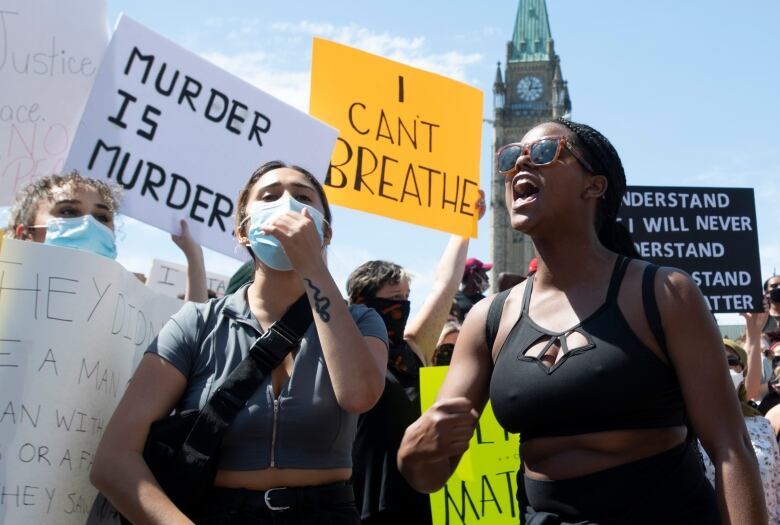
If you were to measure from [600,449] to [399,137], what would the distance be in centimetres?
333

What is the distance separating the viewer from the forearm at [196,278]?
11.0ft

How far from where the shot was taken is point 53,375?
2.41m

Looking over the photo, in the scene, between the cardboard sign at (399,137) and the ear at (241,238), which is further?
the cardboard sign at (399,137)

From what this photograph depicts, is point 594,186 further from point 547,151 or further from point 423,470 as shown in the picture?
point 423,470

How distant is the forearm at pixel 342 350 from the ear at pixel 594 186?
2.02 ft

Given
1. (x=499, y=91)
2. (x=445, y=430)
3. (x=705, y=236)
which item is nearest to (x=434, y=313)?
(x=445, y=430)

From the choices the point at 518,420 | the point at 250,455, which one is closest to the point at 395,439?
the point at 250,455

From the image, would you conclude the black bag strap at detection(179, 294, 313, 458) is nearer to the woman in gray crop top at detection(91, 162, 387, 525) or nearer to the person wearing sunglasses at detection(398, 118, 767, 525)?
the woman in gray crop top at detection(91, 162, 387, 525)

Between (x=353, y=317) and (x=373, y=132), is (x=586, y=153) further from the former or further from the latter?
(x=373, y=132)

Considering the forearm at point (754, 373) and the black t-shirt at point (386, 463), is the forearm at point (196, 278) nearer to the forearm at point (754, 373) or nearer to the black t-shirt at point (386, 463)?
the black t-shirt at point (386, 463)

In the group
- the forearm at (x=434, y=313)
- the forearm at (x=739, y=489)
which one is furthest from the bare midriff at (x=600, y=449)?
the forearm at (x=434, y=313)

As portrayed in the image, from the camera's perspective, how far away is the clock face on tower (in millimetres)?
99188

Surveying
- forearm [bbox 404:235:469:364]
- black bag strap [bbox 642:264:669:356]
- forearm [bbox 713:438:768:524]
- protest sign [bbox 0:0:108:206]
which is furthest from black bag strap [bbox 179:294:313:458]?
protest sign [bbox 0:0:108:206]

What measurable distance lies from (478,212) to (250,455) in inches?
119
